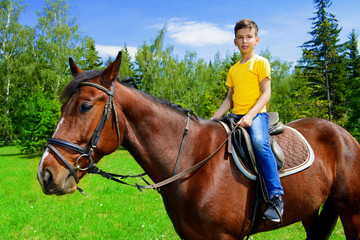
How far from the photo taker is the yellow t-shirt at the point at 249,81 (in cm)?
275

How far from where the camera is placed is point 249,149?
2.50 metres

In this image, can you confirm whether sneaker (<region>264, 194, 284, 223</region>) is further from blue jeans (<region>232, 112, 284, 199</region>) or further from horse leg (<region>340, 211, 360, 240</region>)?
horse leg (<region>340, 211, 360, 240</region>)

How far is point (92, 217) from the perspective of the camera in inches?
226

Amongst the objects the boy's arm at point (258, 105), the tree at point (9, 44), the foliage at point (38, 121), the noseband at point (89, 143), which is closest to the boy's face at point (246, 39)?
the boy's arm at point (258, 105)

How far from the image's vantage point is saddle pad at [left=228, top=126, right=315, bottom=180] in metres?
2.81

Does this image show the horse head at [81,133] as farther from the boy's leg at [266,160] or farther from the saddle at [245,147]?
the boy's leg at [266,160]

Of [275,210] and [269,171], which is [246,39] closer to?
[269,171]

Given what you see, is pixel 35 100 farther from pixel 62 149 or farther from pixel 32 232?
pixel 62 149

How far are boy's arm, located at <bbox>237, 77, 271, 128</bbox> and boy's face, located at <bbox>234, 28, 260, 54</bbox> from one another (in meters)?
0.42

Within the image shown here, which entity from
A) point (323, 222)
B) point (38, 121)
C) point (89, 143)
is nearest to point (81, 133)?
point (89, 143)

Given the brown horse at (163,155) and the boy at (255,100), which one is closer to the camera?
the brown horse at (163,155)

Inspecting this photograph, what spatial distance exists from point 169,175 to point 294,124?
2120mm

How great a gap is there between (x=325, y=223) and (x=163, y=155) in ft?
9.14

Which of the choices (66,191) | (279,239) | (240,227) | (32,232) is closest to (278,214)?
(240,227)
